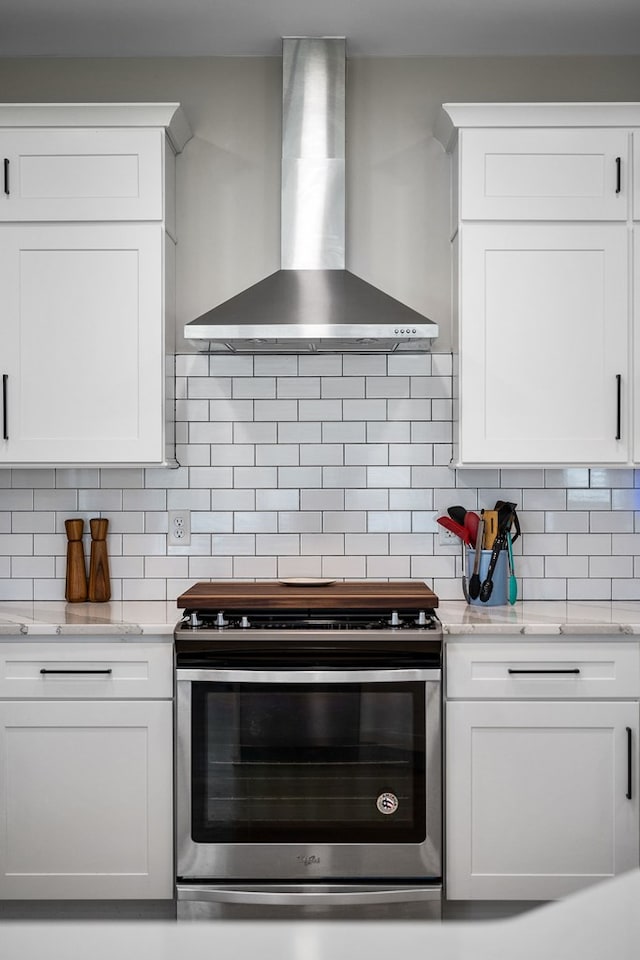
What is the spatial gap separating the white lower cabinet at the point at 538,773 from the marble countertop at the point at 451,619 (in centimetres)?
6

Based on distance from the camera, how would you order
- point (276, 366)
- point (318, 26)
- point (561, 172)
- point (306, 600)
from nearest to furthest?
point (306, 600) < point (561, 172) < point (318, 26) < point (276, 366)

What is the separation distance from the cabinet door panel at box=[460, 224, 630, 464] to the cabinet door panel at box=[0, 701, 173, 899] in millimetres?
1429

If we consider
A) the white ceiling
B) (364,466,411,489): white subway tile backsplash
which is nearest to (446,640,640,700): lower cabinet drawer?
(364,466,411,489): white subway tile backsplash

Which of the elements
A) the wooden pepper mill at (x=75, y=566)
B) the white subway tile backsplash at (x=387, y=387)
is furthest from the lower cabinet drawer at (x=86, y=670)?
the white subway tile backsplash at (x=387, y=387)

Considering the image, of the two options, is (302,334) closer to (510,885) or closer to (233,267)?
(233,267)

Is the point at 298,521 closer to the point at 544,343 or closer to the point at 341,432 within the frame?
the point at 341,432

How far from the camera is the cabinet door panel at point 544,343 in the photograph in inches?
114

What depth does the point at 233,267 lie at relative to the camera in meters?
3.24

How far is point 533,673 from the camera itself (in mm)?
2658

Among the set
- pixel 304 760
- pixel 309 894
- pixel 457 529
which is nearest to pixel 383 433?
pixel 457 529

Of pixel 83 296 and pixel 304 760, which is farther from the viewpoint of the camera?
pixel 83 296

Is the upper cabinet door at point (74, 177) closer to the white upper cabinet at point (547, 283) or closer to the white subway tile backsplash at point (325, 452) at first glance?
the white subway tile backsplash at point (325, 452)

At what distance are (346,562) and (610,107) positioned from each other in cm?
183

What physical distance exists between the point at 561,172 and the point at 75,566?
2191 millimetres
